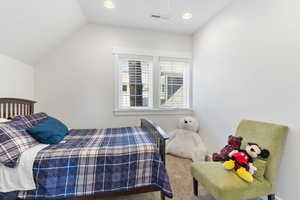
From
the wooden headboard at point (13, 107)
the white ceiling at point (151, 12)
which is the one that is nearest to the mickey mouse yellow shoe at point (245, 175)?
the white ceiling at point (151, 12)

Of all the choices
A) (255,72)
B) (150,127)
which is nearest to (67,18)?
(150,127)

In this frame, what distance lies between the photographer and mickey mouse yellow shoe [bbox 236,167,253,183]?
58.6 inches

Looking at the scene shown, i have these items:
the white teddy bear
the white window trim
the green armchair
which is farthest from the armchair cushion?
the white window trim

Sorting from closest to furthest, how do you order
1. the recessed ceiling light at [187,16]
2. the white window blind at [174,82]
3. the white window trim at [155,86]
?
the recessed ceiling light at [187,16] < the white window trim at [155,86] < the white window blind at [174,82]

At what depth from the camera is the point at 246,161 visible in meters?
1.58

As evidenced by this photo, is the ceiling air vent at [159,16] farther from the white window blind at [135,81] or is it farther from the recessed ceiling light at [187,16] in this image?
the white window blind at [135,81]

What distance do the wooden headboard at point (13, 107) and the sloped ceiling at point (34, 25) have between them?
712mm

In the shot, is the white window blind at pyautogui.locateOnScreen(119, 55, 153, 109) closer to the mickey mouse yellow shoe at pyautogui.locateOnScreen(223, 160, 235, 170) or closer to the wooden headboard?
the wooden headboard

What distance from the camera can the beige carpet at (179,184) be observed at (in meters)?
1.90

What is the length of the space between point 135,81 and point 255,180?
2.73m

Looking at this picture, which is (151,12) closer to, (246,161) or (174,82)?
(174,82)

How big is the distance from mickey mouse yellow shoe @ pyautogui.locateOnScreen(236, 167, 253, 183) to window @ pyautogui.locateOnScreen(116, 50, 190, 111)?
2159 millimetres

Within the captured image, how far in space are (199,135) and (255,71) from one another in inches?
72.9

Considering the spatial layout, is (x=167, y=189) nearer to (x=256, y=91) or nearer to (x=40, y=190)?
(x=40, y=190)
